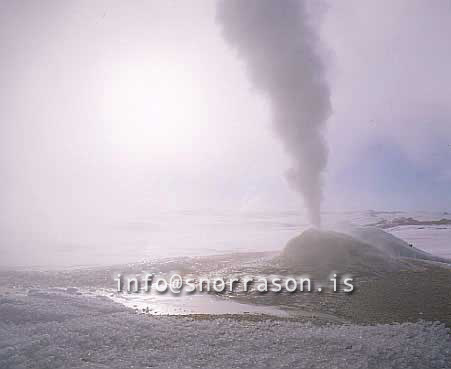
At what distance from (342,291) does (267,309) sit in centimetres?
335

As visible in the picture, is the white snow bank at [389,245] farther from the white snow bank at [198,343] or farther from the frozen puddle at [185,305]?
the white snow bank at [198,343]

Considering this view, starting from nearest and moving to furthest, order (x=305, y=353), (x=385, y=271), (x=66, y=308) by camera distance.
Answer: (x=305, y=353) → (x=66, y=308) → (x=385, y=271)

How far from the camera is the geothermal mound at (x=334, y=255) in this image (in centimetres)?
1569

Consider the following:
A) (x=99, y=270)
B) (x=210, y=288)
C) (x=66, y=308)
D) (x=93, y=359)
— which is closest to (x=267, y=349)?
(x=93, y=359)

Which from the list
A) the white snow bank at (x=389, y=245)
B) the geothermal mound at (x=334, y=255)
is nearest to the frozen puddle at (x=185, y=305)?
the geothermal mound at (x=334, y=255)

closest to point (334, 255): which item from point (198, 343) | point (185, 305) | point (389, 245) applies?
point (389, 245)

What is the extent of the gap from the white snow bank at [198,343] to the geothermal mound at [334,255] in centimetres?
686

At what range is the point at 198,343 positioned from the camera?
755 centimetres

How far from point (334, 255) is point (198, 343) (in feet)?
34.3

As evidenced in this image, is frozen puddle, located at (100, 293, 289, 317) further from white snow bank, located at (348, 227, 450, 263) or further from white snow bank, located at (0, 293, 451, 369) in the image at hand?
white snow bank, located at (348, 227, 450, 263)

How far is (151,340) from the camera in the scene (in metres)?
7.71

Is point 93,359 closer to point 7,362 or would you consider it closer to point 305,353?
point 7,362

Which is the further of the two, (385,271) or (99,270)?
(99,270)

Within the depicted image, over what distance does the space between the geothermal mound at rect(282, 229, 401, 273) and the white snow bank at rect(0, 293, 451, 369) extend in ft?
22.5
